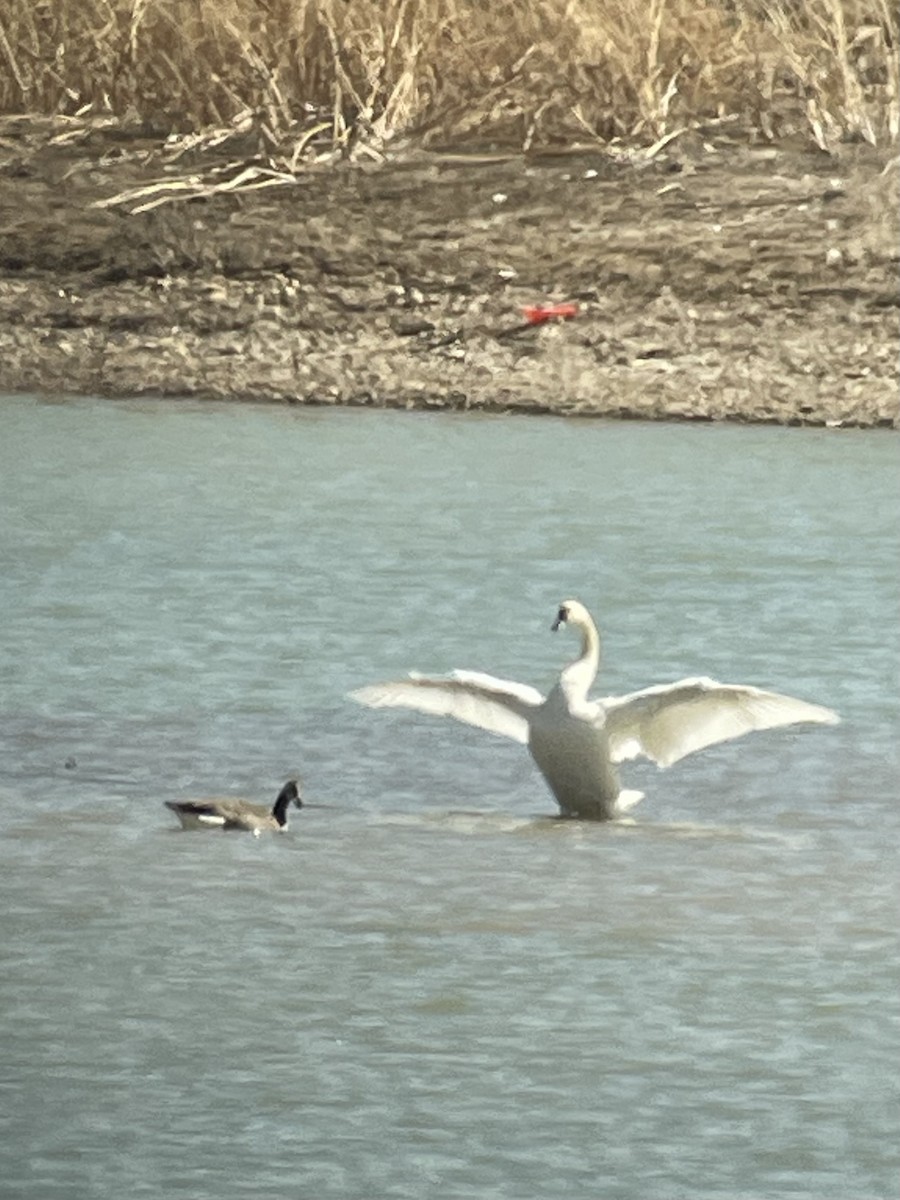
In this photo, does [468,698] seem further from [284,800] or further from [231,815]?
[231,815]

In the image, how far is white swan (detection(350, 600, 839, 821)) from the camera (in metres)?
5.98

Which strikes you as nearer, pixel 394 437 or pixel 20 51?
pixel 394 437

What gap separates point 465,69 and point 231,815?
324 inches

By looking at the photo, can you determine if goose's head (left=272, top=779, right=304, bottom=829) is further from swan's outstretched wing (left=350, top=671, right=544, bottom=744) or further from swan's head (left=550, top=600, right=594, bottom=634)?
swan's head (left=550, top=600, right=594, bottom=634)

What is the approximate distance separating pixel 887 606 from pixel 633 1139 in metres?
3.82

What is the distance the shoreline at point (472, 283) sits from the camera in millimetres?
11805

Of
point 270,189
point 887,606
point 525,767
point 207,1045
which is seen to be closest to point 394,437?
point 270,189

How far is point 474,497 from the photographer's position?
9773 mm

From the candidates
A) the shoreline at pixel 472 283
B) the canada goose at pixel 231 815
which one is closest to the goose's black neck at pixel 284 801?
the canada goose at pixel 231 815

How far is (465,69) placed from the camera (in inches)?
544

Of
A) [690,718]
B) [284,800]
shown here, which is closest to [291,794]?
[284,800]

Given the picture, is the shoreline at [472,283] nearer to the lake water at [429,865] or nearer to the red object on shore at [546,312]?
the red object on shore at [546,312]

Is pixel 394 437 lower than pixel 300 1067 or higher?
lower

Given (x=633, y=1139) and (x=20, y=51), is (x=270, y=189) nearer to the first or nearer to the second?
(x=20, y=51)
